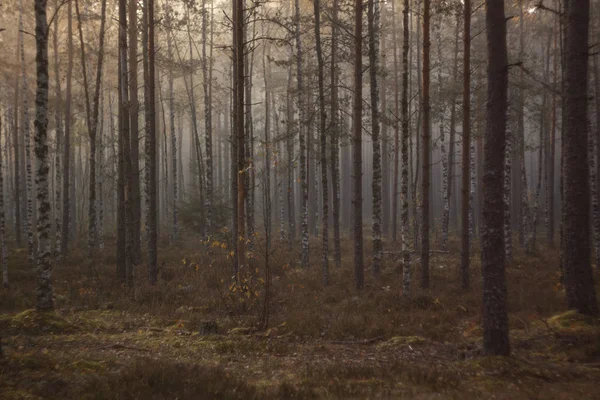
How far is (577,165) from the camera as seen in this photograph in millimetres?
8422

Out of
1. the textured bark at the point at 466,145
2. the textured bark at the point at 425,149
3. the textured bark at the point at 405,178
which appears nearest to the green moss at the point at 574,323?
the textured bark at the point at 405,178

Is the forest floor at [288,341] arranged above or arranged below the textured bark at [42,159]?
below

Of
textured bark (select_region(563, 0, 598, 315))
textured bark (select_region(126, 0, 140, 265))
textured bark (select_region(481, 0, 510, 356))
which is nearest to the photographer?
textured bark (select_region(481, 0, 510, 356))

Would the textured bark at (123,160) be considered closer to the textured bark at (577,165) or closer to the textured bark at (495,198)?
the textured bark at (495,198)

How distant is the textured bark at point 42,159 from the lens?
9.06 meters

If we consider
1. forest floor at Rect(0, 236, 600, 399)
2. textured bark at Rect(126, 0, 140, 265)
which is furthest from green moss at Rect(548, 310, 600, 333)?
textured bark at Rect(126, 0, 140, 265)

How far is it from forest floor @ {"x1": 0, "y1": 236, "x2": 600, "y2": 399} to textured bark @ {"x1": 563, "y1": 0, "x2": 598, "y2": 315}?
2.67 feet

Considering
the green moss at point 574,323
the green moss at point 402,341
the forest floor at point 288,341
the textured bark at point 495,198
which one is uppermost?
the textured bark at point 495,198

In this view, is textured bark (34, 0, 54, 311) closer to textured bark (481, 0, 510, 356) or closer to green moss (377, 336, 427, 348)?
green moss (377, 336, 427, 348)

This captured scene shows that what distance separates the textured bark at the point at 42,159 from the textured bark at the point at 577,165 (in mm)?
11610

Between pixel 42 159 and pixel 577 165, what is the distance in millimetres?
11967

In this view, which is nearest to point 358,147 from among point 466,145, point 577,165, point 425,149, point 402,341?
point 425,149

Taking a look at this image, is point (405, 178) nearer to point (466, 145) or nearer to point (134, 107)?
point (466, 145)

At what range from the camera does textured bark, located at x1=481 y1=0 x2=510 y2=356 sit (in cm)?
645
